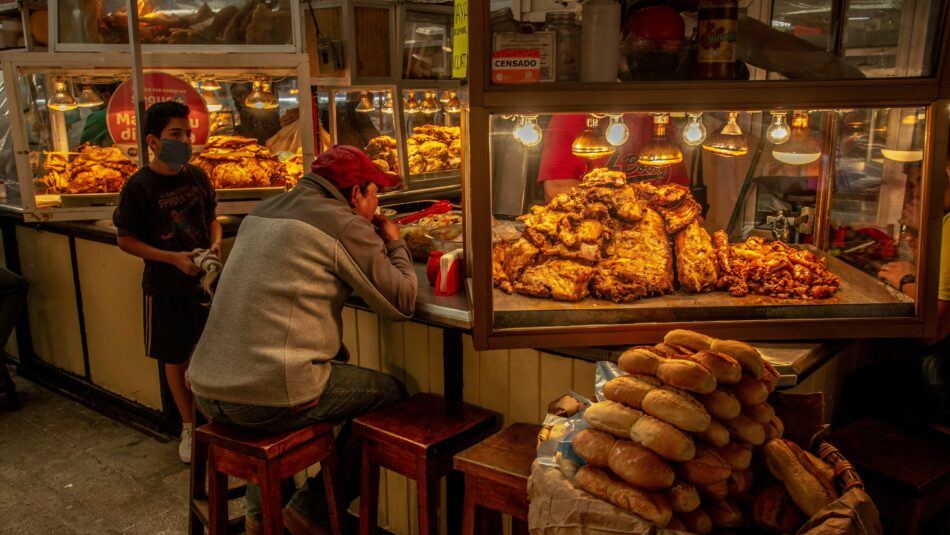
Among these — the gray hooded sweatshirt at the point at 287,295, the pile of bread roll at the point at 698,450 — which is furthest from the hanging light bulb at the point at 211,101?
the pile of bread roll at the point at 698,450

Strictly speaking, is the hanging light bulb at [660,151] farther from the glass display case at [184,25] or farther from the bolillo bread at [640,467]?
the glass display case at [184,25]

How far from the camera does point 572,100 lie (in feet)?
7.66

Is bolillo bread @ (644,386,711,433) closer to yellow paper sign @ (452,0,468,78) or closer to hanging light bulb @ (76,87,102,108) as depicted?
yellow paper sign @ (452,0,468,78)

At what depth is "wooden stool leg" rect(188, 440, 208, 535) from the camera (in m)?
3.19

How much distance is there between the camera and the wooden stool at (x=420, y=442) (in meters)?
2.67

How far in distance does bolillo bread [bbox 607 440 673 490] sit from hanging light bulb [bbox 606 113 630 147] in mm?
1166

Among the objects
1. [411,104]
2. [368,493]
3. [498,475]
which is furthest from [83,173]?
[498,475]

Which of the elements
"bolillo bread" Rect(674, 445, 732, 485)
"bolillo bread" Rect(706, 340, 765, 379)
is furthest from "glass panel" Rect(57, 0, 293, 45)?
"bolillo bread" Rect(674, 445, 732, 485)

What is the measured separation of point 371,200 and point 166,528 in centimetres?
204

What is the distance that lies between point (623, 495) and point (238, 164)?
3.90m

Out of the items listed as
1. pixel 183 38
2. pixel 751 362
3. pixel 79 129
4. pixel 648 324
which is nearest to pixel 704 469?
pixel 751 362

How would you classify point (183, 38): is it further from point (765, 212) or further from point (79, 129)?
point (765, 212)

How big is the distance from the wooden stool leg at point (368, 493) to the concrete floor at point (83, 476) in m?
1.35

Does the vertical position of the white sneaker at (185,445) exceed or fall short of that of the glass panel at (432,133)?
it falls short
